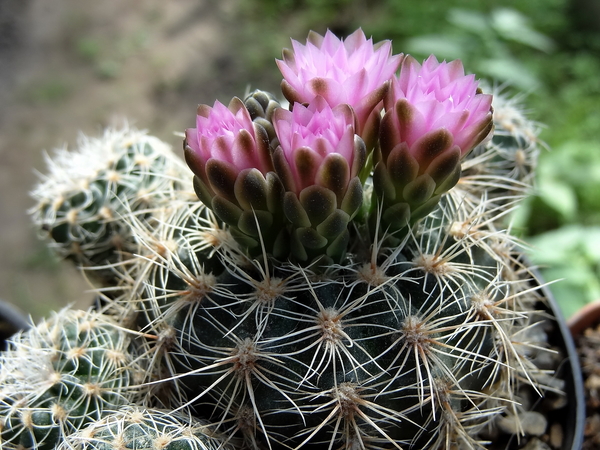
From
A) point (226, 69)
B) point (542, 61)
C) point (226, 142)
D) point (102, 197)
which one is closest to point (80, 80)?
point (226, 69)

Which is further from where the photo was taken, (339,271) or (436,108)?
(339,271)

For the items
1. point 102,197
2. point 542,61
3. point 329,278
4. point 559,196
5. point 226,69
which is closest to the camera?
point 329,278

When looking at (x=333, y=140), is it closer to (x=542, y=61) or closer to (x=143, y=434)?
(x=143, y=434)

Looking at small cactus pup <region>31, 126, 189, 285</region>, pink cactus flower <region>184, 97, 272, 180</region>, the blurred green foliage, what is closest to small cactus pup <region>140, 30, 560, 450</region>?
pink cactus flower <region>184, 97, 272, 180</region>

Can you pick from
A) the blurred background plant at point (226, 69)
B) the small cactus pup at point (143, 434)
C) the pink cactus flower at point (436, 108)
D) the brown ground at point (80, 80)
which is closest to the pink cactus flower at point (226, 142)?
the pink cactus flower at point (436, 108)

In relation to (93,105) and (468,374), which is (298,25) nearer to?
(93,105)

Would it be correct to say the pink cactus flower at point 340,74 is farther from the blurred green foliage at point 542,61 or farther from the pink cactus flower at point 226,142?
the blurred green foliage at point 542,61

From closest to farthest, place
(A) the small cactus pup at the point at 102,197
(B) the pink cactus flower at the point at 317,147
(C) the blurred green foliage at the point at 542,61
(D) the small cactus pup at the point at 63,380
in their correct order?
1. (B) the pink cactus flower at the point at 317,147
2. (D) the small cactus pup at the point at 63,380
3. (A) the small cactus pup at the point at 102,197
4. (C) the blurred green foliage at the point at 542,61
